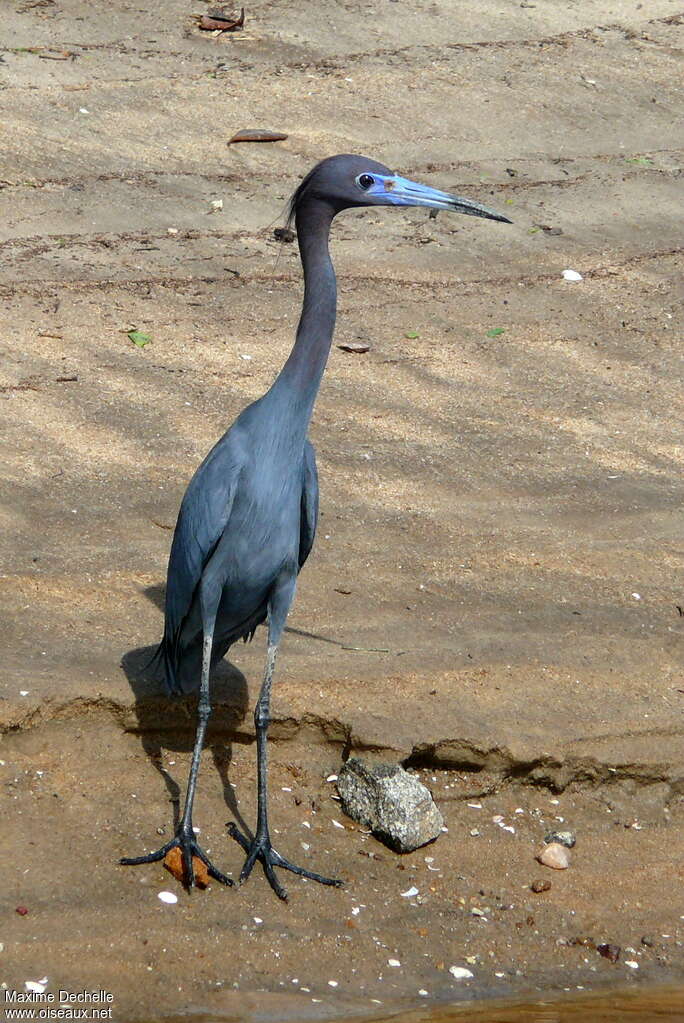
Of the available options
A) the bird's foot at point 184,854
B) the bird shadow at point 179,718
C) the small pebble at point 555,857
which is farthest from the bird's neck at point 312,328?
the small pebble at point 555,857

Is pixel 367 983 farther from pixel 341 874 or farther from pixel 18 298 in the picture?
pixel 18 298

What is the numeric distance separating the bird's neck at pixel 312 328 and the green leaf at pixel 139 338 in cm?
321

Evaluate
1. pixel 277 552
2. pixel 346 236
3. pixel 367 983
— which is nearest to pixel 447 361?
pixel 346 236

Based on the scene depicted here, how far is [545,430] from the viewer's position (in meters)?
7.50

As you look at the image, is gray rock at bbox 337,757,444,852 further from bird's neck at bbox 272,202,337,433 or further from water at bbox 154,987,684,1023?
bird's neck at bbox 272,202,337,433

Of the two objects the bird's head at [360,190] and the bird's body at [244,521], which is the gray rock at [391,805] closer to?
the bird's body at [244,521]

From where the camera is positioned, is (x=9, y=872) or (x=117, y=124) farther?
(x=117, y=124)

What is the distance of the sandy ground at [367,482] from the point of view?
14.8ft

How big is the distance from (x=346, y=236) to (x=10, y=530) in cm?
402

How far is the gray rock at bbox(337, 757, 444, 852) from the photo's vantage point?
4.71 m

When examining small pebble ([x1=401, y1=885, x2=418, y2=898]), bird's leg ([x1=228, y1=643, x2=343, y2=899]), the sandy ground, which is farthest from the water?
bird's leg ([x1=228, y1=643, x2=343, y2=899])

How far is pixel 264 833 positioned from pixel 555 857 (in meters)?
1.08

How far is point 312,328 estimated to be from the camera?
452cm

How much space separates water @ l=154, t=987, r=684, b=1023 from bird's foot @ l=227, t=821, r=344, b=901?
53 cm
